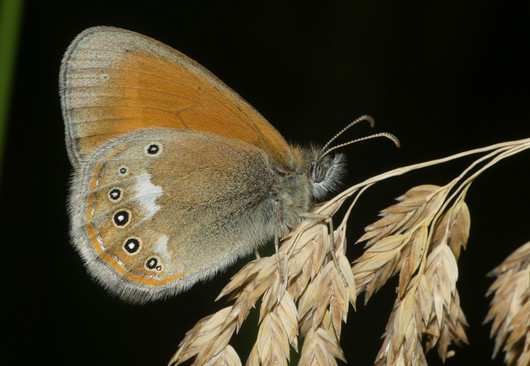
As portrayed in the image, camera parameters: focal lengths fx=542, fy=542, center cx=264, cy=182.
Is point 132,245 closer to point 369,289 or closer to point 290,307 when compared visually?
point 290,307

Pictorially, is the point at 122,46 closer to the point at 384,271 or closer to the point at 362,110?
the point at 384,271

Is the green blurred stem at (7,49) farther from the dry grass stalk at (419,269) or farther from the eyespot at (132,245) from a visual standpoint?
the dry grass stalk at (419,269)

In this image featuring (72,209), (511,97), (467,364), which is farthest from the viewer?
(511,97)

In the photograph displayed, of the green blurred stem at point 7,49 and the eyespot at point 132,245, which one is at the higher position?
the green blurred stem at point 7,49

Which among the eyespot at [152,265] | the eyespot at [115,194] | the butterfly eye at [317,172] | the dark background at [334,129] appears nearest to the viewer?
the eyespot at [152,265]

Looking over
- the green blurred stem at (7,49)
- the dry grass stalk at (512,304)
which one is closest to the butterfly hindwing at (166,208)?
the green blurred stem at (7,49)

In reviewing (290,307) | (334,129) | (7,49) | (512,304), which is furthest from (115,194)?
(334,129)

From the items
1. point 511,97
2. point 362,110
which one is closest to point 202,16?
point 362,110

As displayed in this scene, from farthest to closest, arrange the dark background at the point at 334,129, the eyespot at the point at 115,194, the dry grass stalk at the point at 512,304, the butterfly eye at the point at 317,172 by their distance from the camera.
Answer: the dark background at the point at 334,129 → the butterfly eye at the point at 317,172 → the eyespot at the point at 115,194 → the dry grass stalk at the point at 512,304
